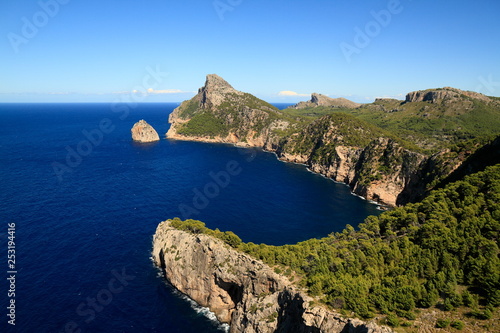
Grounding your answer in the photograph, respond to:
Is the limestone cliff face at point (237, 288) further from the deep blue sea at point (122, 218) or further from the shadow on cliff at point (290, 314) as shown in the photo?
the deep blue sea at point (122, 218)

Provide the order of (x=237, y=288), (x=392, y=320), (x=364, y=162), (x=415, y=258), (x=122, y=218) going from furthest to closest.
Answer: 1. (x=364, y=162)
2. (x=122, y=218)
3. (x=237, y=288)
4. (x=415, y=258)
5. (x=392, y=320)

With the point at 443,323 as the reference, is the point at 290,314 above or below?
below

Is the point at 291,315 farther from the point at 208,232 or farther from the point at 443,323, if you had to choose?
the point at 208,232

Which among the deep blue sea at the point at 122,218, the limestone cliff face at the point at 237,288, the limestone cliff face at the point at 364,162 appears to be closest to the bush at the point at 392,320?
the limestone cliff face at the point at 237,288

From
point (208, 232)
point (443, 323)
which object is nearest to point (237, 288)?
point (208, 232)

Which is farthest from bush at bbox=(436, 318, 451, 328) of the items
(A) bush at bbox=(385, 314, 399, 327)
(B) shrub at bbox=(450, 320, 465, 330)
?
(A) bush at bbox=(385, 314, 399, 327)

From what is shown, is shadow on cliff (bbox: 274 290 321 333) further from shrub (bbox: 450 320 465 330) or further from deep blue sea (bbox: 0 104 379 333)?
shrub (bbox: 450 320 465 330)
